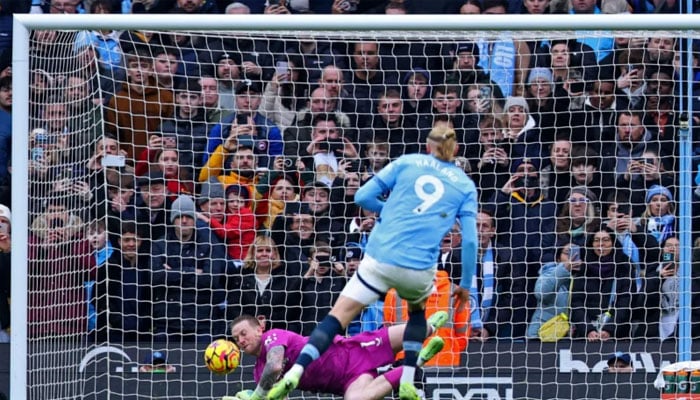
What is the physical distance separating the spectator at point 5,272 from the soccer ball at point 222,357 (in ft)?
6.10

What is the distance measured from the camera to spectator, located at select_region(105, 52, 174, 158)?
10.5 metres

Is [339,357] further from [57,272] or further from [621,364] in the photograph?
[621,364]

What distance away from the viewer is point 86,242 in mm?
10281

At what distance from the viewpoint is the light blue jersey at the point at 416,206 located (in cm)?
802

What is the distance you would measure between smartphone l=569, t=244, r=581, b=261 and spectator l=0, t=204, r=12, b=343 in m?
4.24

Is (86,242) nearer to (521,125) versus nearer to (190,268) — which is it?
(190,268)

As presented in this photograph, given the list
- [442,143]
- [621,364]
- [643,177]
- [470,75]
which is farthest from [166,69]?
[621,364]

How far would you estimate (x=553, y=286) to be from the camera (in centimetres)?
1066

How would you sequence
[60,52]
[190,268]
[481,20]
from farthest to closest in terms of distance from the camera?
[190,268], [60,52], [481,20]

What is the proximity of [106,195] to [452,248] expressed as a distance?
8.97 feet

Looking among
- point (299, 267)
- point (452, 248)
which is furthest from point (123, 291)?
point (452, 248)

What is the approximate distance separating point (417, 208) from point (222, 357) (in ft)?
6.76

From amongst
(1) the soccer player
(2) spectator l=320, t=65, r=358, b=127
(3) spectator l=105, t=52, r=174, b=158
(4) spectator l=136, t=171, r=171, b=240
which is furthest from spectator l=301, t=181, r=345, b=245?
(1) the soccer player

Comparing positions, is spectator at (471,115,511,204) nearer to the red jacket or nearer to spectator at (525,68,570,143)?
spectator at (525,68,570,143)
